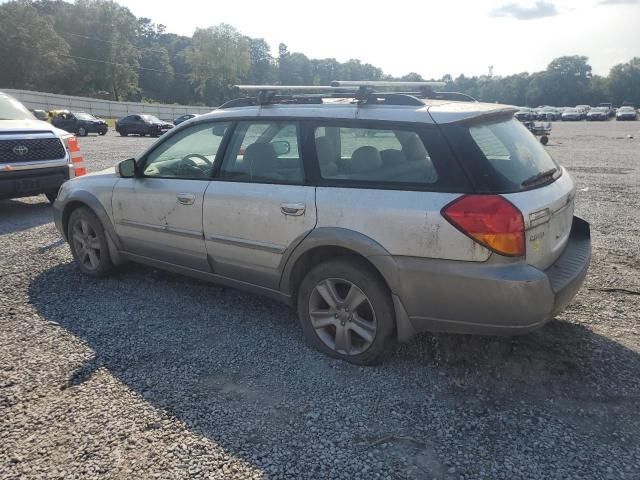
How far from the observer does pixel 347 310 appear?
11.2 ft

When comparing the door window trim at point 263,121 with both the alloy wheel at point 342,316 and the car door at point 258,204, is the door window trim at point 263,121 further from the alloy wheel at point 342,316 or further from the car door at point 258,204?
the alloy wheel at point 342,316

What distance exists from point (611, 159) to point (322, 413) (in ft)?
52.9


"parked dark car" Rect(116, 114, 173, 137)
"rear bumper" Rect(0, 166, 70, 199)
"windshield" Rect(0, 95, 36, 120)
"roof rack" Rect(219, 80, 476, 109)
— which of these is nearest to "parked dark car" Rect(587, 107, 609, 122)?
"parked dark car" Rect(116, 114, 173, 137)

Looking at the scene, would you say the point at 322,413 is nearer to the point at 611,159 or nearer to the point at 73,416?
the point at 73,416

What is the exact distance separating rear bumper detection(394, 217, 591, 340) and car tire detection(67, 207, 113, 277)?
10.3 ft

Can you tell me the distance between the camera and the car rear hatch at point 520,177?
115 inches

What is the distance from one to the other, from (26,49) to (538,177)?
77.0 metres

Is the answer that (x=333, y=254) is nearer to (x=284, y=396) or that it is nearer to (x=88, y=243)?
(x=284, y=396)

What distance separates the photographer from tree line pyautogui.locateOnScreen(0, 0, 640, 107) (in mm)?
67125

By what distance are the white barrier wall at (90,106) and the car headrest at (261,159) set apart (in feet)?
154

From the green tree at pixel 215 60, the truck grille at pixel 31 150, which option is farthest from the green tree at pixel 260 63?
the truck grille at pixel 31 150

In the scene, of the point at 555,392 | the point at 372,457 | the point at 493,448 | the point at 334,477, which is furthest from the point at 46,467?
the point at 555,392

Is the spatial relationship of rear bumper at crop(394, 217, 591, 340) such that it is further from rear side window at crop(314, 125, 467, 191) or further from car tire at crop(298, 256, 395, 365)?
rear side window at crop(314, 125, 467, 191)

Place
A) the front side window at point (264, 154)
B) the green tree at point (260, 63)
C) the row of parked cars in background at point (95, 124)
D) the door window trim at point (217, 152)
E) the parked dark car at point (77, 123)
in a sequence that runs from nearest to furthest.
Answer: the front side window at point (264, 154), the door window trim at point (217, 152), the parked dark car at point (77, 123), the row of parked cars in background at point (95, 124), the green tree at point (260, 63)
